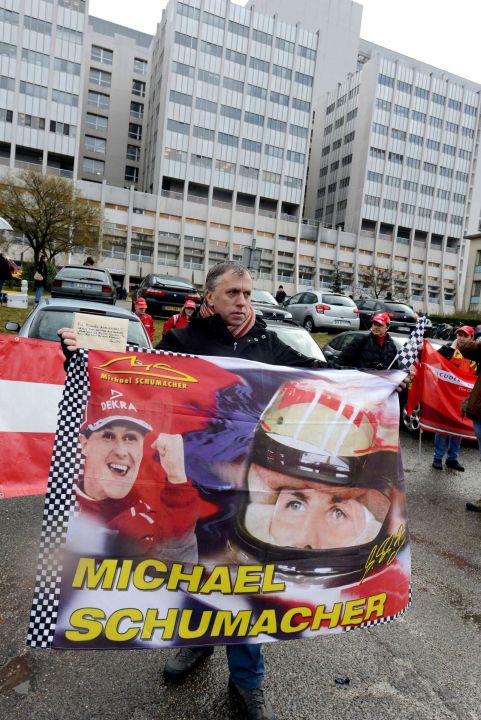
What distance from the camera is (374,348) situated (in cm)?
707

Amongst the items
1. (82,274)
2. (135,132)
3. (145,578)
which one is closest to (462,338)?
(145,578)

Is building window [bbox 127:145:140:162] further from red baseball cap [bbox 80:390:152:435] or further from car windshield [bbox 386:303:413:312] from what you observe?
red baseball cap [bbox 80:390:152:435]

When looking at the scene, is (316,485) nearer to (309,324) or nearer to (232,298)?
(232,298)

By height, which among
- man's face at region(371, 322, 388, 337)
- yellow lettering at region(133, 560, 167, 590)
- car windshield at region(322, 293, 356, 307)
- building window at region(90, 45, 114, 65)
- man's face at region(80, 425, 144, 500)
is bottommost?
yellow lettering at region(133, 560, 167, 590)

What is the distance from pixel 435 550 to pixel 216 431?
9.93 feet

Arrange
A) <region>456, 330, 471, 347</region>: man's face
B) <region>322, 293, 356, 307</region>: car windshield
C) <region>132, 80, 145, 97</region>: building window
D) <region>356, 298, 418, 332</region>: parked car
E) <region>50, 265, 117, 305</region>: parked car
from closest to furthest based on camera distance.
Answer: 1. <region>456, 330, 471, 347</region>: man's face
2. <region>50, 265, 117, 305</region>: parked car
3. <region>356, 298, 418, 332</region>: parked car
4. <region>322, 293, 356, 307</region>: car windshield
5. <region>132, 80, 145, 97</region>: building window

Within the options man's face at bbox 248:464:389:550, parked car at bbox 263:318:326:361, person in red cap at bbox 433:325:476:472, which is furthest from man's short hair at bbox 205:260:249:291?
parked car at bbox 263:318:326:361

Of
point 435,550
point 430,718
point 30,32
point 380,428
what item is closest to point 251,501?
Result: point 380,428

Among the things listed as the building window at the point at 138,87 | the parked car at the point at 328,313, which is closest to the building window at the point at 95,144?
the building window at the point at 138,87

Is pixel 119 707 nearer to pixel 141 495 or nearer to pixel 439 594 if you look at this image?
pixel 141 495

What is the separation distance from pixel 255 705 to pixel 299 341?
688 cm

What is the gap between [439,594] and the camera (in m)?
3.75

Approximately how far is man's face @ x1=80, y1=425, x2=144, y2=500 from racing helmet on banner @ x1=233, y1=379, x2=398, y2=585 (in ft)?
1.80

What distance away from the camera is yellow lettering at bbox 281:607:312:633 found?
2420mm
